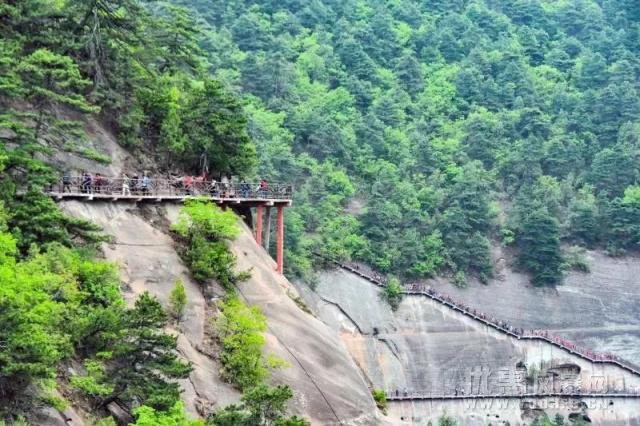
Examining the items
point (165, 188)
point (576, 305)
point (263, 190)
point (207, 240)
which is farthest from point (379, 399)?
point (576, 305)

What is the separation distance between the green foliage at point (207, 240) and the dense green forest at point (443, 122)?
16.7m

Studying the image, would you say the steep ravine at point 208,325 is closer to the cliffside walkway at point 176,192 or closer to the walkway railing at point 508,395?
the cliffside walkway at point 176,192

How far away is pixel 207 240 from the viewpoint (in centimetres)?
3825

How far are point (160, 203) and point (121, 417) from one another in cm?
1249

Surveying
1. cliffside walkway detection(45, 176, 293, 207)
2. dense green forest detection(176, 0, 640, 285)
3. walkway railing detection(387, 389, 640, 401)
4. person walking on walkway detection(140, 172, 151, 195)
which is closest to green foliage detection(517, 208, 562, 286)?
dense green forest detection(176, 0, 640, 285)

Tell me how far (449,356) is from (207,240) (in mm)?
23818

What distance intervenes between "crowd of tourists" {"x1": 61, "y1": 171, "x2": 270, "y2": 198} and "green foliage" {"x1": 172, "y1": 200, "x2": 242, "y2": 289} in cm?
158

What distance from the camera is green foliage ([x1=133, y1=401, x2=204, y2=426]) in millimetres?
25797

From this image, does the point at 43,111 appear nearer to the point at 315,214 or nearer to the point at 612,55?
the point at 315,214

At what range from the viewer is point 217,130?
146 feet

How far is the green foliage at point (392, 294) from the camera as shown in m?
58.0

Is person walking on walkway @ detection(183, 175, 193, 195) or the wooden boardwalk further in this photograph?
person walking on walkway @ detection(183, 175, 193, 195)

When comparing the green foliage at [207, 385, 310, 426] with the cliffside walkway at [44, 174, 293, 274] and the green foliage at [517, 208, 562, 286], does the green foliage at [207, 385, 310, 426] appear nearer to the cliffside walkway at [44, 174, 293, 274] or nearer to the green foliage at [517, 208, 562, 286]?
the cliffside walkway at [44, 174, 293, 274]

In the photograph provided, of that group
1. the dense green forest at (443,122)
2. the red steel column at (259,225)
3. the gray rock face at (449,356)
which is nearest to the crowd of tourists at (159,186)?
the red steel column at (259,225)
